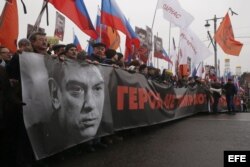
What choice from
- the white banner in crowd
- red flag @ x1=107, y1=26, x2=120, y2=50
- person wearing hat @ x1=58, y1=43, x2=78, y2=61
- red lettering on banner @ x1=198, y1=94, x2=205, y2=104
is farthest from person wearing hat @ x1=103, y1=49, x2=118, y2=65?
red lettering on banner @ x1=198, y1=94, x2=205, y2=104

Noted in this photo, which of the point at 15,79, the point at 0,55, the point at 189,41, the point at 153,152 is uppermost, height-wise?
the point at 189,41

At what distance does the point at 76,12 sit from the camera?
26.4ft

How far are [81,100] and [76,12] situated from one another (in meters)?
2.29

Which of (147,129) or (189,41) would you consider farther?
(189,41)

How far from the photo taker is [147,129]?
1082 centimetres

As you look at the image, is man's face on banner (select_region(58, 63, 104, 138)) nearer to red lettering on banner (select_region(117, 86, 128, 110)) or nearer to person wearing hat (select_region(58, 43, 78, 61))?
person wearing hat (select_region(58, 43, 78, 61))

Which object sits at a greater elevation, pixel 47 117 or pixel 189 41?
pixel 189 41

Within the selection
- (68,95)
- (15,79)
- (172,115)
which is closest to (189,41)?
(172,115)

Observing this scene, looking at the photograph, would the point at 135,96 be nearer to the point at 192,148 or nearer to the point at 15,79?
the point at 192,148

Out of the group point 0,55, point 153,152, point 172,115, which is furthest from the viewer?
point 172,115

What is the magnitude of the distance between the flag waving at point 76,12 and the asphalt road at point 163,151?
2.45 m

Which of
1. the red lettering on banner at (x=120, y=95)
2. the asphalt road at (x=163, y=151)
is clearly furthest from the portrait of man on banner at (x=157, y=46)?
the red lettering on banner at (x=120, y=95)

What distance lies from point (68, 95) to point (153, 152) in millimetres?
1936

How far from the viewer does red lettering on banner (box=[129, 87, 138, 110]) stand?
8.99m
